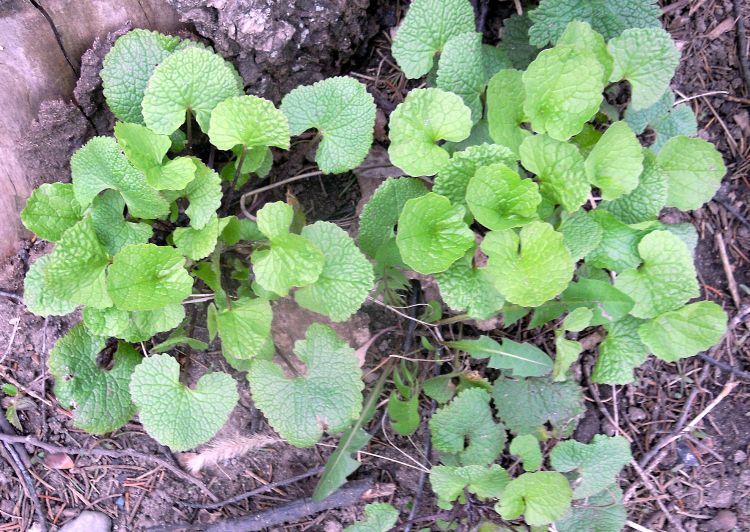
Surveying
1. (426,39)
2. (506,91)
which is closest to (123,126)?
(426,39)

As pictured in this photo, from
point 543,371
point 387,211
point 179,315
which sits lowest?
point 543,371

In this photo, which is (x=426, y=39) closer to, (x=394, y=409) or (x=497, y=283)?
(x=497, y=283)

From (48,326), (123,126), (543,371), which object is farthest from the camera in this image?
(48,326)

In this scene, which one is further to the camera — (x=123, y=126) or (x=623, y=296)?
(x=623, y=296)

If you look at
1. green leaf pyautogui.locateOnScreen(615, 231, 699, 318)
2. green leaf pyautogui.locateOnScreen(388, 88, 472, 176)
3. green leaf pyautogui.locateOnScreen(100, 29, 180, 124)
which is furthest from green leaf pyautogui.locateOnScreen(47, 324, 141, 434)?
green leaf pyautogui.locateOnScreen(615, 231, 699, 318)

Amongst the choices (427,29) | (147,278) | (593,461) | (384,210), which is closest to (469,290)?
(384,210)

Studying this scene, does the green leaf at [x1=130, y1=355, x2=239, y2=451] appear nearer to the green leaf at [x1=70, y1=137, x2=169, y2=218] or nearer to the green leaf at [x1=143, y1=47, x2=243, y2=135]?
the green leaf at [x1=70, y1=137, x2=169, y2=218]
